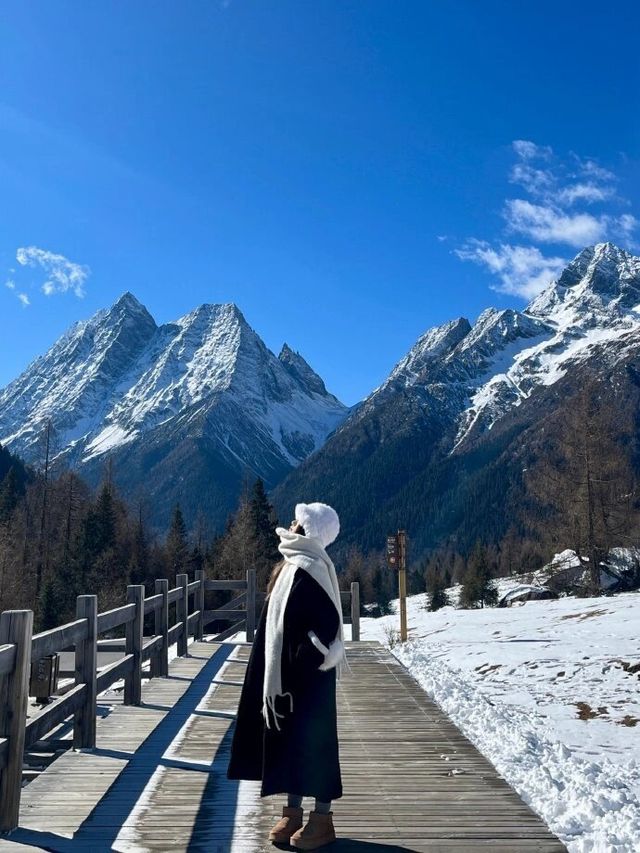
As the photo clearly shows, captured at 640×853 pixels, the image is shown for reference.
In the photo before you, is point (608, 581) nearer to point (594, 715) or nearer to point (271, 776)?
point (594, 715)

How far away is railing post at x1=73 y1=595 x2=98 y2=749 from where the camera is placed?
615cm

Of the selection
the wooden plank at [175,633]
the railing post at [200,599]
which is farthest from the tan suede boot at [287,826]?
the railing post at [200,599]

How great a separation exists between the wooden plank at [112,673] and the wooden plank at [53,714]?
419mm

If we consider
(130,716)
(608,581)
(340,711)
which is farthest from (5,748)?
(608,581)

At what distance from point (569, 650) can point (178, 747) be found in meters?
7.85

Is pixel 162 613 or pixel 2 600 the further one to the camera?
pixel 2 600

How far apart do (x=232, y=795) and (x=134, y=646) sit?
10.6 ft

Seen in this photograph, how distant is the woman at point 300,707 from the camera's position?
4.05 m

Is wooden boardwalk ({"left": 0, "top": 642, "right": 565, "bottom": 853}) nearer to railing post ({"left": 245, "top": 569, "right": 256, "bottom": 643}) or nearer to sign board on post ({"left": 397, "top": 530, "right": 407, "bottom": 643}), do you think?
railing post ({"left": 245, "top": 569, "right": 256, "bottom": 643})

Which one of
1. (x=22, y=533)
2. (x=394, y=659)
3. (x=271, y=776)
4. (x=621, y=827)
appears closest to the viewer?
(x=271, y=776)

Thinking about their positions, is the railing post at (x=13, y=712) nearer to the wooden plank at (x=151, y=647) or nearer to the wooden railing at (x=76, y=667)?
the wooden railing at (x=76, y=667)

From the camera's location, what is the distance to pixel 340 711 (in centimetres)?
794

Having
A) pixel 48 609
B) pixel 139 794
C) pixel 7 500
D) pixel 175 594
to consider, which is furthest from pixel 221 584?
pixel 7 500

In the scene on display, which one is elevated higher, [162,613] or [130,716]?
[162,613]
